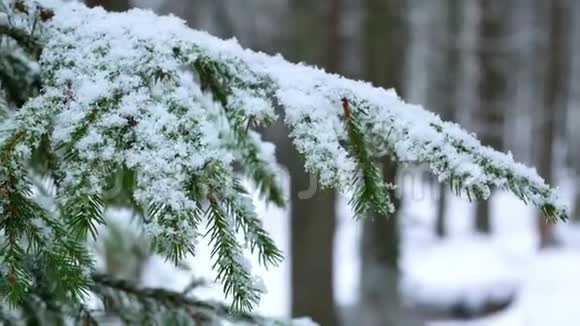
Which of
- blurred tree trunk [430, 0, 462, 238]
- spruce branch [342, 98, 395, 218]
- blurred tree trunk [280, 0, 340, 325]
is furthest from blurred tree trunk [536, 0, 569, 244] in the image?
spruce branch [342, 98, 395, 218]

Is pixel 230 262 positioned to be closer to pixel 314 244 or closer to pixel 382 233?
pixel 314 244

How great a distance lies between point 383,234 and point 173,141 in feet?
16.4

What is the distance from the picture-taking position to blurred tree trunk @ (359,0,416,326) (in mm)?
5707

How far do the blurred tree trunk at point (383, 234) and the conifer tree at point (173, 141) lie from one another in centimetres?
465

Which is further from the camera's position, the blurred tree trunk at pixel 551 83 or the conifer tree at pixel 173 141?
the blurred tree trunk at pixel 551 83

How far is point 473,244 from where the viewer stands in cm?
1035

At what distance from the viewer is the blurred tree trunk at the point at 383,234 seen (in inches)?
225

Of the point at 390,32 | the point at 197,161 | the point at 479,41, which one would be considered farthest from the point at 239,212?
the point at 479,41

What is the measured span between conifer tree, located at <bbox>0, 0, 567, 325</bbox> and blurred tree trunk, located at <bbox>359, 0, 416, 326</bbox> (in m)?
4.65

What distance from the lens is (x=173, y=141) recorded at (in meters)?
0.92

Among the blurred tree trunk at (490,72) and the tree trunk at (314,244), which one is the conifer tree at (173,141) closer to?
the tree trunk at (314,244)

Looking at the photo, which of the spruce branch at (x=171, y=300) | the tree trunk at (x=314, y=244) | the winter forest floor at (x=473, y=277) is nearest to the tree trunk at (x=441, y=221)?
the winter forest floor at (x=473, y=277)

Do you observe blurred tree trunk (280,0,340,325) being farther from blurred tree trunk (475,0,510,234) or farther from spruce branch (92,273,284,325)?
blurred tree trunk (475,0,510,234)

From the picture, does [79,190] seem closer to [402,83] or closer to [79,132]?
[79,132]
